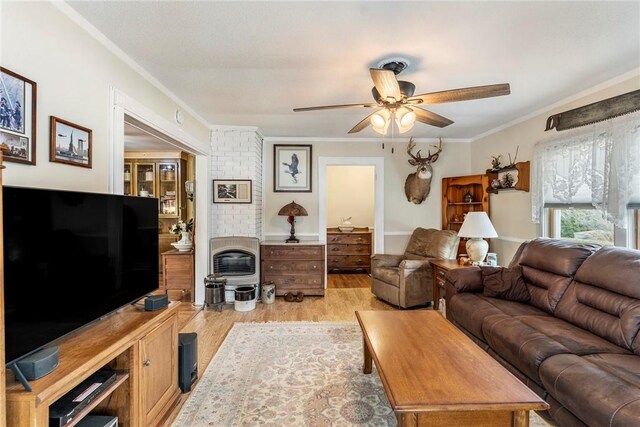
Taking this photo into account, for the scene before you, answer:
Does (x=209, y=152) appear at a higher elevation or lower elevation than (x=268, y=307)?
higher

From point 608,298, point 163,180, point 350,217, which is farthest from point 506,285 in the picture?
point 163,180

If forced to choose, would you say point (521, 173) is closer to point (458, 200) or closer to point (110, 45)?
point (458, 200)

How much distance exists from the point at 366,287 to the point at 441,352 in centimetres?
332

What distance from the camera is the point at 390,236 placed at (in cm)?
505

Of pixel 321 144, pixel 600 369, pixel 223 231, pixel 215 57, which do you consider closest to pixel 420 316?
pixel 600 369

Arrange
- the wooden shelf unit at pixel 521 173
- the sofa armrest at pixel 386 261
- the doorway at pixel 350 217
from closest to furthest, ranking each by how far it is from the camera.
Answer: the wooden shelf unit at pixel 521 173 < the sofa armrest at pixel 386 261 < the doorway at pixel 350 217

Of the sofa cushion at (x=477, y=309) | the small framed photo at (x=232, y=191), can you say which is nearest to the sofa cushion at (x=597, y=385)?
the sofa cushion at (x=477, y=309)

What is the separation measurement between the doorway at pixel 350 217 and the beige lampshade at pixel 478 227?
5.63 feet

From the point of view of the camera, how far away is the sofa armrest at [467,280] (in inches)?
116

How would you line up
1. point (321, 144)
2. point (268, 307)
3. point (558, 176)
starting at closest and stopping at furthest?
point (558, 176)
point (268, 307)
point (321, 144)

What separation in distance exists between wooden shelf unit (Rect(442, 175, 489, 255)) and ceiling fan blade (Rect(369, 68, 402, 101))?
10.2 feet

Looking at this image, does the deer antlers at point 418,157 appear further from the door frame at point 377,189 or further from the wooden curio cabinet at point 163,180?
the wooden curio cabinet at point 163,180

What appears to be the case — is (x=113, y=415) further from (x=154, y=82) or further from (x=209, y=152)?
(x=209, y=152)

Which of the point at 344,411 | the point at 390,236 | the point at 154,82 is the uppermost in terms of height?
the point at 154,82
